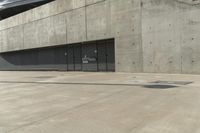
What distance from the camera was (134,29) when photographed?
2041 cm

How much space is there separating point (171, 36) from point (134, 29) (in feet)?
10.8

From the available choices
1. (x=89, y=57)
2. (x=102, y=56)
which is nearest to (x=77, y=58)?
(x=89, y=57)

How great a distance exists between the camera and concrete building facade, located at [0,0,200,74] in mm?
17188

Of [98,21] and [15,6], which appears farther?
[15,6]

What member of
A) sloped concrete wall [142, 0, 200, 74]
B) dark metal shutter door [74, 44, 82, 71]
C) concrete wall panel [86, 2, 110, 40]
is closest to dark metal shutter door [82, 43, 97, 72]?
dark metal shutter door [74, 44, 82, 71]

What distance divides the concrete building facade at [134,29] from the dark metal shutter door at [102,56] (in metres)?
0.51

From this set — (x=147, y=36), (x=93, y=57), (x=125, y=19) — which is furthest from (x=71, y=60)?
(x=147, y=36)

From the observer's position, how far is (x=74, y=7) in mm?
26312

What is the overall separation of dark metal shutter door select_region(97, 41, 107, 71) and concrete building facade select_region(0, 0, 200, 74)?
515 mm

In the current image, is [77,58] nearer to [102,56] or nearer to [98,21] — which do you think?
[102,56]

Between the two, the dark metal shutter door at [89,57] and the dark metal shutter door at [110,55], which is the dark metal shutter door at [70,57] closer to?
the dark metal shutter door at [89,57]

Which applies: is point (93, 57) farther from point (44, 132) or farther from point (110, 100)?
point (44, 132)

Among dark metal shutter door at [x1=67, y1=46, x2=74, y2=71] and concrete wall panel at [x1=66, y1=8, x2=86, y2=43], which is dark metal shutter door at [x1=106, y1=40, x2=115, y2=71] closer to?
concrete wall panel at [x1=66, y1=8, x2=86, y2=43]

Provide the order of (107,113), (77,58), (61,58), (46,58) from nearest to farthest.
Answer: (107,113)
(77,58)
(61,58)
(46,58)
